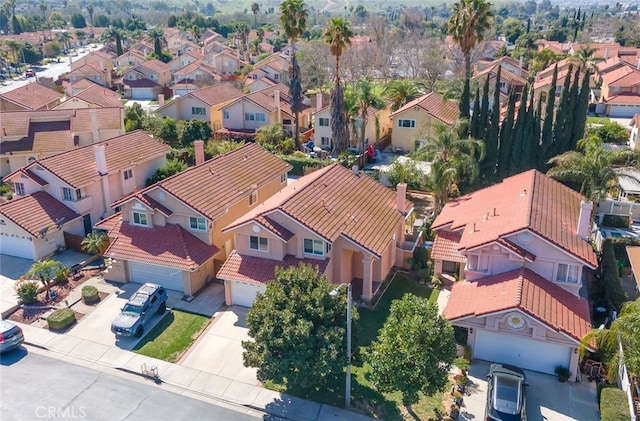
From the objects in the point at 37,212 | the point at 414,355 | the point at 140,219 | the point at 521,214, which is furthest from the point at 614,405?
the point at 37,212

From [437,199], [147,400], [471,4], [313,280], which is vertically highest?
[471,4]

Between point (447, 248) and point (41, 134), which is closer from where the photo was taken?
point (447, 248)

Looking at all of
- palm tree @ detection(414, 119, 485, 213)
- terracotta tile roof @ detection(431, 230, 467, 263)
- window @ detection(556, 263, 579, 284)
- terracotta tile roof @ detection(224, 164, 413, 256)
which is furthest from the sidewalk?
palm tree @ detection(414, 119, 485, 213)

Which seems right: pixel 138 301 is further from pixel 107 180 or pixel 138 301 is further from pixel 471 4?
pixel 471 4

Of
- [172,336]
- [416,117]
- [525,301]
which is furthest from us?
[416,117]

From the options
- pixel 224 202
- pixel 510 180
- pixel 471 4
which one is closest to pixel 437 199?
pixel 510 180

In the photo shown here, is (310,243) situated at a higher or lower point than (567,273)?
higher

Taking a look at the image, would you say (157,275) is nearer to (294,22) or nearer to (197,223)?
(197,223)
